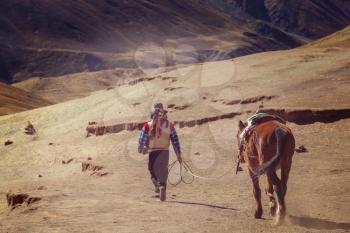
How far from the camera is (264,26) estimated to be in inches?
6206

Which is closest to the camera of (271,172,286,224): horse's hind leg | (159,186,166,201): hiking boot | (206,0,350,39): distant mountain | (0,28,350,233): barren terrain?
(271,172,286,224): horse's hind leg

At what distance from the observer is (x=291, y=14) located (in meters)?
178

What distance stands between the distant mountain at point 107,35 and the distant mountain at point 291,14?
20.3m

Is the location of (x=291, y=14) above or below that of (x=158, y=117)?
above

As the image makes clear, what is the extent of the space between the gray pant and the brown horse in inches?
85.4

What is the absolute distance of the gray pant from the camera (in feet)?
37.0

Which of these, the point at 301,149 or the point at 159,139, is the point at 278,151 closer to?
the point at 159,139

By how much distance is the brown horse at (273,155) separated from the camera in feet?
28.8

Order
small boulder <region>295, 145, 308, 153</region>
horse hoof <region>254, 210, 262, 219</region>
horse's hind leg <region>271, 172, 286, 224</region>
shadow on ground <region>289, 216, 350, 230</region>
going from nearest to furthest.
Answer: shadow on ground <region>289, 216, 350, 230</region> < horse's hind leg <region>271, 172, 286, 224</region> < horse hoof <region>254, 210, 262, 219</region> < small boulder <region>295, 145, 308, 153</region>

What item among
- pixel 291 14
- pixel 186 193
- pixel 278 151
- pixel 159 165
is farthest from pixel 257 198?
→ pixel 291 14

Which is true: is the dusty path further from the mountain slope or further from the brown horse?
the mountain slope

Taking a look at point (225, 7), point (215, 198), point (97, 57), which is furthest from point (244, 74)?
point (225, 7)

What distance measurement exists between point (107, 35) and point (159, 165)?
108093 millimetres

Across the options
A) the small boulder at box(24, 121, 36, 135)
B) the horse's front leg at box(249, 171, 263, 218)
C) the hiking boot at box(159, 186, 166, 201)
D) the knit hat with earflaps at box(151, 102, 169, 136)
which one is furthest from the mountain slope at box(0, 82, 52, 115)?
the horse's front leg at box(249, 171, 263, 218)
